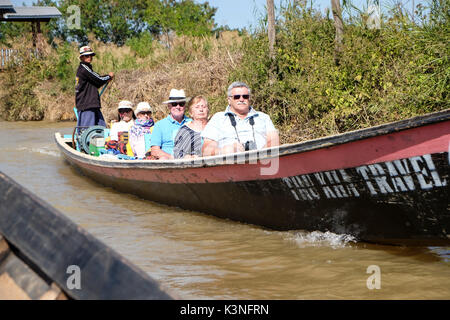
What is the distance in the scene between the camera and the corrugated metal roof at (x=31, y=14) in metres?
28.1

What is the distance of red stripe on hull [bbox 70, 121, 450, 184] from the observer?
147 inches

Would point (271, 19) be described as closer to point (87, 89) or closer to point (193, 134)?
point (193, 134)

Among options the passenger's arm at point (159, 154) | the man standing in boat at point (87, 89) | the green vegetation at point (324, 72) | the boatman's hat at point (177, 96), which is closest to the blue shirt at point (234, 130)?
the passenger's arm at point (159, 154)

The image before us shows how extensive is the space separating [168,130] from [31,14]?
79.9ft

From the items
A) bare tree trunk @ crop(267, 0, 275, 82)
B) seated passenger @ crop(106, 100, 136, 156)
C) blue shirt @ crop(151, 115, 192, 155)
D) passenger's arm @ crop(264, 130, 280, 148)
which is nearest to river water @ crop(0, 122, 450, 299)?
blue shirt @ crop(151, 115, 192, 155)

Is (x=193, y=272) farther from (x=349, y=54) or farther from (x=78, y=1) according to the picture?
(x=78, y=1)

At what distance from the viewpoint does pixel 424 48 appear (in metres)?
6.38

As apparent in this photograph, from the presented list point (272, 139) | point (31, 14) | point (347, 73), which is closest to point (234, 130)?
point (272, 139)

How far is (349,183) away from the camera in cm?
429

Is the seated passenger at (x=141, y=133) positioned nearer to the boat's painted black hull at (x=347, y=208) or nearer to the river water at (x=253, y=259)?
the river water at (x=253, y=259)

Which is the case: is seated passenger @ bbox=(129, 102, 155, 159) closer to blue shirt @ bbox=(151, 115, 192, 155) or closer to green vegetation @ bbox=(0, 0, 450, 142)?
blue shirt @ bbox=(151, 115, 192, 155)

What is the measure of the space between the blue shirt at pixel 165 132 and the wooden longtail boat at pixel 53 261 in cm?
528

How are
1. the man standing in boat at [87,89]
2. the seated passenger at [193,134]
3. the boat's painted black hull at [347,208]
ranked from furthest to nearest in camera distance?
the man standing in boat at [87,89]
the seated passenger at [193,134]
the boat's painted black hull at [347,208]

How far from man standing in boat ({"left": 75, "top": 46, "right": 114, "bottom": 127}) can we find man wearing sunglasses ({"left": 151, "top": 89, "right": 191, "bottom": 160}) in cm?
281
